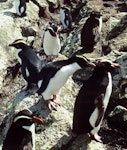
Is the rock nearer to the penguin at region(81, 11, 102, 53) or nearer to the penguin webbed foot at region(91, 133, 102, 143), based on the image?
the penguin webbed foot at region(91, 133, 102, 143)

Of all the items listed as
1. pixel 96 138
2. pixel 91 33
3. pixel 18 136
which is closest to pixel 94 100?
pixel 96 138

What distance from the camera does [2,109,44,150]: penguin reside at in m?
4.91

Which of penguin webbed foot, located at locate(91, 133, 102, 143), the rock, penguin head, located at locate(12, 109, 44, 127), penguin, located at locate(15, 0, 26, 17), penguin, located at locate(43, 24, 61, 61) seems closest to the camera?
penguin head, located at locate(12, 109, 44, 127)

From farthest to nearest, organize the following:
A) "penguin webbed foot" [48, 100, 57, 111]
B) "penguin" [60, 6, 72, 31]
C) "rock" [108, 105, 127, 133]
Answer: "penguin" [60, 6, 72, 31] < "penguin webbed foot" [48, 100, 57, 111] < "rock" [108, 105, 127, 133]

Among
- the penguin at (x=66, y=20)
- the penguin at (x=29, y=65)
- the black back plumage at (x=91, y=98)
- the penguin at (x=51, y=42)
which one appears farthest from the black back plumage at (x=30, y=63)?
the penguin at (x=66, y=20)

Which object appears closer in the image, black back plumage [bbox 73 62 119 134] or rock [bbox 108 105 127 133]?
black back plumage [bbox 73 62 119 134]

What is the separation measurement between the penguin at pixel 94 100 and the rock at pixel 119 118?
2.29ft

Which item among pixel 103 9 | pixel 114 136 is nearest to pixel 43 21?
pixel 103 9

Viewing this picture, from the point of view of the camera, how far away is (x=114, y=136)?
607cm

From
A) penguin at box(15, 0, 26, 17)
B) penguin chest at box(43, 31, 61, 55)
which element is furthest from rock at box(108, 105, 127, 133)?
penguin at box(15, 0, 26, 17)

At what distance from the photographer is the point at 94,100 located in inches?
214

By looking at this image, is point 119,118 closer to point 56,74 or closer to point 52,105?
point 52,105

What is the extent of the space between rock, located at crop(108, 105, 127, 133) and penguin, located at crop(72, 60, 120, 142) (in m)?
0.70

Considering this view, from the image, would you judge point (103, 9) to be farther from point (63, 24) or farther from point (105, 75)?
point (105, 75)
